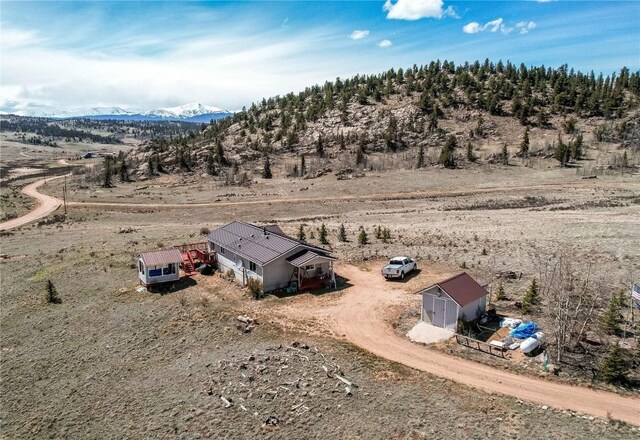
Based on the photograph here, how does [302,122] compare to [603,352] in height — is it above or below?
above

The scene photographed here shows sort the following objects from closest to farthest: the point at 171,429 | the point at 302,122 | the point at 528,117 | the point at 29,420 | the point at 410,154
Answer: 1. the point at 171,429
2. the point at 29,420
3. the point at 410,154
4. the point at 528,117
5. the point at 302,122

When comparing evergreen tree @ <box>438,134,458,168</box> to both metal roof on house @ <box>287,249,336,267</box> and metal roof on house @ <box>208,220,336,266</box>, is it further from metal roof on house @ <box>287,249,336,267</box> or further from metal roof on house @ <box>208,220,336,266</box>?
metal roof on house @ <box>287,249,336,267</box>

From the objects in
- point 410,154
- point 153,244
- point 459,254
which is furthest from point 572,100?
point 153,244

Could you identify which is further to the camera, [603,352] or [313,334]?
[313,334]

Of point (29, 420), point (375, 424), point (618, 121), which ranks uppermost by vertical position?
point (618, 121)

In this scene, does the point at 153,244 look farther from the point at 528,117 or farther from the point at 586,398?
the point at 528,117

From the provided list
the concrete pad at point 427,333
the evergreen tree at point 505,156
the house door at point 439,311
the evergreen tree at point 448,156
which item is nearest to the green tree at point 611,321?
the concrete pad at point 427,333

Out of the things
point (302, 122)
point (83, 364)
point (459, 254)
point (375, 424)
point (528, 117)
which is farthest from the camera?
point (302, 122)
